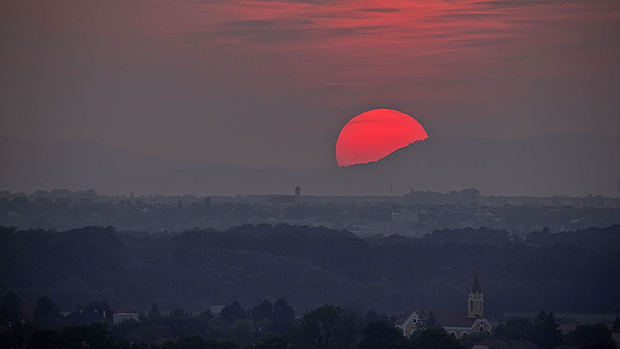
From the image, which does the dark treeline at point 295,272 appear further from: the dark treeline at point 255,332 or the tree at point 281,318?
the dark treeline at point 255,332

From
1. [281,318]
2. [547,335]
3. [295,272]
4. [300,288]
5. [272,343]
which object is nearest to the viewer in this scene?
[272,343]

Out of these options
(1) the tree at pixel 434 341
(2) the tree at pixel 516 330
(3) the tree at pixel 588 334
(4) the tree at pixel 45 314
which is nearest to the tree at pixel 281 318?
(2) the tree at pixel 516 330

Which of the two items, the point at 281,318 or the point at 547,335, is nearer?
the point at 547,335

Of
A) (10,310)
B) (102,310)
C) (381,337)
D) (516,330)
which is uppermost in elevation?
(102,310)

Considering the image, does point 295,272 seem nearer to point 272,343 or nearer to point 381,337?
point 381,337

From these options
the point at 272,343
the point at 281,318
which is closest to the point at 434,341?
the point at 272,343

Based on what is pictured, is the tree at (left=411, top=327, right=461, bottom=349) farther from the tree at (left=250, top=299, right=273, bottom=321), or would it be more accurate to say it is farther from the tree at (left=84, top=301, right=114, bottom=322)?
the tree at (left=84, top=301, right=114, bottom=322)
